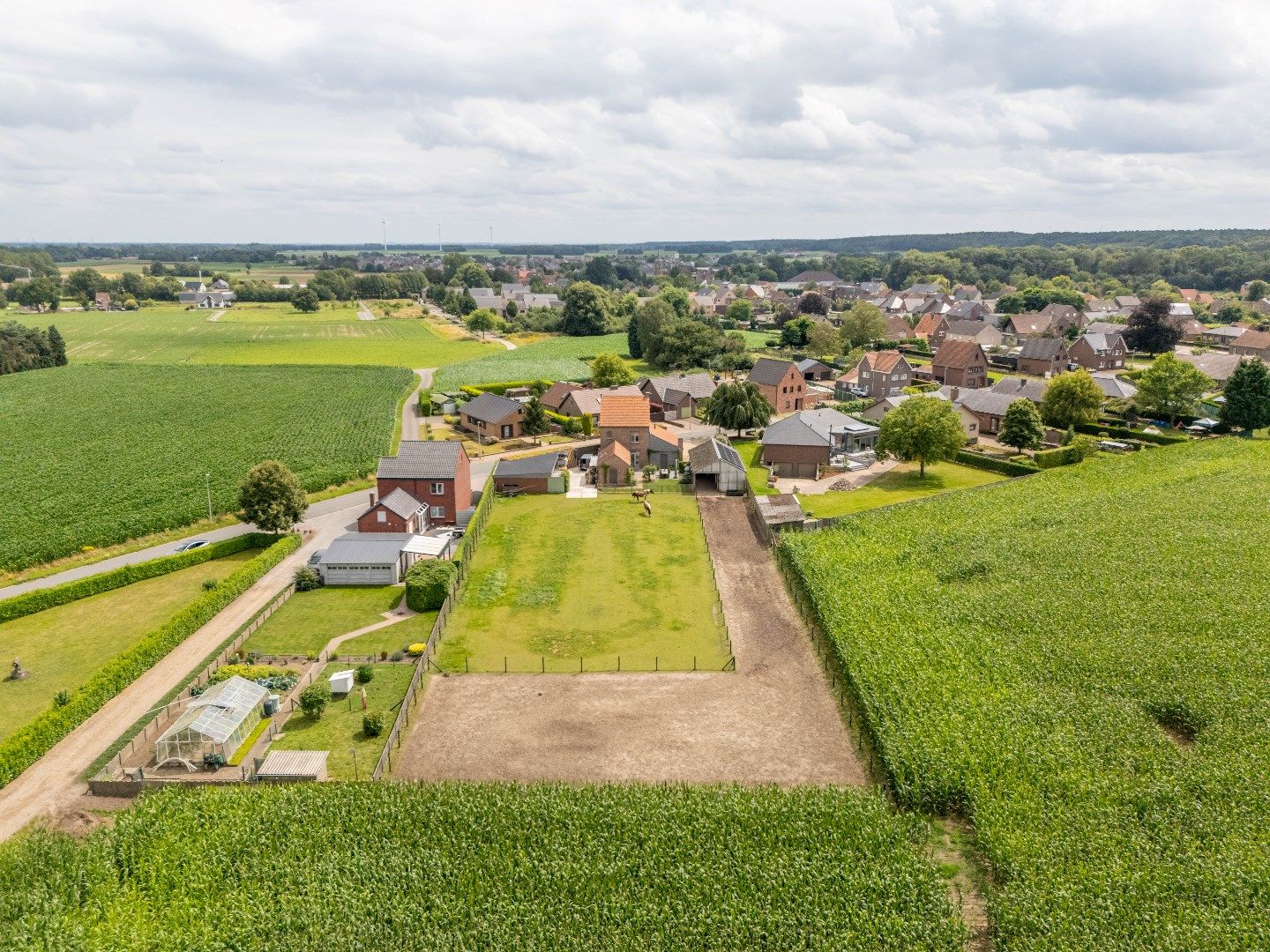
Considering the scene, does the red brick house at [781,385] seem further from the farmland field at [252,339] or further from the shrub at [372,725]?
the shrub at [372,725]

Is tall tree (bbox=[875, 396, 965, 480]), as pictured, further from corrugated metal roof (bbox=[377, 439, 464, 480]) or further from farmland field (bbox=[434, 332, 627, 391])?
farmland field (bbox=[434, 332, 627, 391])

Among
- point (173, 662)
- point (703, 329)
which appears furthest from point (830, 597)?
point (703, 329)

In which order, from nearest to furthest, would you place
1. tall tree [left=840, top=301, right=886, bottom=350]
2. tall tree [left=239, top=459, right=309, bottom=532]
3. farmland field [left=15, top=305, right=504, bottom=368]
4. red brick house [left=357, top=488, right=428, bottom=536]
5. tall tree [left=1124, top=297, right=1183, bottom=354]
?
tall tree [left=239, top=459, right=309, bottom=532] → red brick house [left=357, top=488, right=428, bottom=536] → tall tree [left=1124, top=297, right=1183, bottom=354] → farmland field [left=15, top=305, right=504, bottom=368] → tall tree [left=840, top=301, right=886, bottom=350]

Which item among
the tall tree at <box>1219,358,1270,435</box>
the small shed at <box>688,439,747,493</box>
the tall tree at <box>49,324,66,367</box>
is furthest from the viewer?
the tall tree at <box>49,324,66,367</box>

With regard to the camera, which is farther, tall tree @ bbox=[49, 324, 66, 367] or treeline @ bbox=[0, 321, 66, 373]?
tall tree @ bbox=[49, 324, 66, 367]

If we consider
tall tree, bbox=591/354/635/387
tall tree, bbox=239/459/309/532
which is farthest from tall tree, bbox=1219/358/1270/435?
tall tree, bbox=239/459/309/532

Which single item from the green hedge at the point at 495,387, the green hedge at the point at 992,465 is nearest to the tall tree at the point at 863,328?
the green hedge at the point at 495,387

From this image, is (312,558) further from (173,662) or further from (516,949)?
(516,949)
